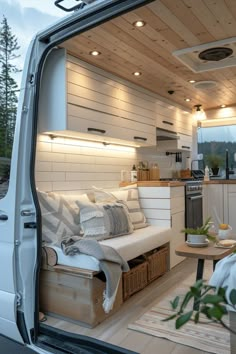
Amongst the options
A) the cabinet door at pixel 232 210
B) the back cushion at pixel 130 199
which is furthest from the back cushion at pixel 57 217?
the cabinet door at pixel 232 210

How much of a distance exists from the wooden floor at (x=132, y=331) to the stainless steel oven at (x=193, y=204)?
109cm

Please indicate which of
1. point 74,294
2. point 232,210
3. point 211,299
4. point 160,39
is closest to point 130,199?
point 74,294

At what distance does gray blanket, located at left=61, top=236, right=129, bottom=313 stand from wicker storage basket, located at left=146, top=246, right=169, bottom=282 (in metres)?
0.76

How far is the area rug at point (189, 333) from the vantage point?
82.8 inches

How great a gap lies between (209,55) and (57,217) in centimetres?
214

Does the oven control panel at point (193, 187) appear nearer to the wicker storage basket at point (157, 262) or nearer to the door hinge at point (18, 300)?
the wicker storage basket at point (157, 262)

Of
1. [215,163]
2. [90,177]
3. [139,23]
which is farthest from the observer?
[215,163]

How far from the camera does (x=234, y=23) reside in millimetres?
2559

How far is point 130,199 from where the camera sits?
3896mm

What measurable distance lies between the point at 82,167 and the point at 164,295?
1628 mm

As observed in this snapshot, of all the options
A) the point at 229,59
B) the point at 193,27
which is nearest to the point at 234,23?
the point at 193,27

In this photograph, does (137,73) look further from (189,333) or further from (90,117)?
(189,333)

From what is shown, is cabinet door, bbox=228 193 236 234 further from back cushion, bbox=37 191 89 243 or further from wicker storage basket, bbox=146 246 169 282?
back cushion, bbox=37 191 89 243

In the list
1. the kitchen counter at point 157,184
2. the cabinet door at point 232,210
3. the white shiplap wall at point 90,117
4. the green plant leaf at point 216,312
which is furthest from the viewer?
the cabinet door at point 232,210
